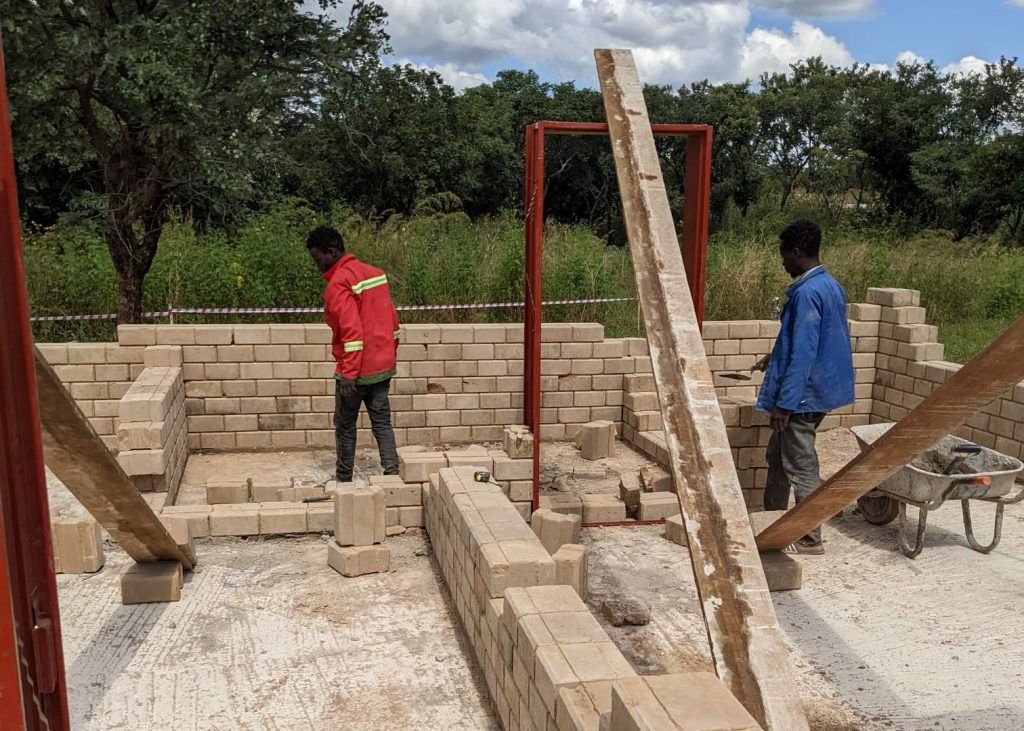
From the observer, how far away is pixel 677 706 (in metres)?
2.25

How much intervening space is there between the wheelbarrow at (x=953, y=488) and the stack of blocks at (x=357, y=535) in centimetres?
312

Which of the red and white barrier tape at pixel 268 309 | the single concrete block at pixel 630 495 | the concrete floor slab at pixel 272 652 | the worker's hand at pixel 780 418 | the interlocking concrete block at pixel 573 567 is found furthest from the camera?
the red and white barrier tape at pixel 268 309

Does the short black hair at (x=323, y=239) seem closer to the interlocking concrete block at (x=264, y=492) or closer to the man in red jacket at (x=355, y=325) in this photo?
the man in red jacket at (x=355, y=325)

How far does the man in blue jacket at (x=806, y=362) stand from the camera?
5410 millimetres

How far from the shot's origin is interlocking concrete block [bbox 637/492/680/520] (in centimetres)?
620

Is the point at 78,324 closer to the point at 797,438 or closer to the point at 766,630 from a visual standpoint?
the point at 797,438

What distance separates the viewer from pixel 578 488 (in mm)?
7238

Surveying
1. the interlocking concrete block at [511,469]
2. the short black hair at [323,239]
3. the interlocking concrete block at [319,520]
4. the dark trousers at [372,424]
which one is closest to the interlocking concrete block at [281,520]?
the interlocking concrete block at [319,520]

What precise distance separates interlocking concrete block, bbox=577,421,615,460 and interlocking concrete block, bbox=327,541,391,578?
10.3ft

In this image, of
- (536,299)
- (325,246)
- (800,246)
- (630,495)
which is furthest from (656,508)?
(325,246)

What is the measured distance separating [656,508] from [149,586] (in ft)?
11.1

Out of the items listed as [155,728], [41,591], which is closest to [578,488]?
[155,728]

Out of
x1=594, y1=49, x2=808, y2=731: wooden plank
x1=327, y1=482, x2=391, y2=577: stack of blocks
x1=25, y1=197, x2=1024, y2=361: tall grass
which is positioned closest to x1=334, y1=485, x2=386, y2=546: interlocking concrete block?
x1=327, y1=482, x2=391, y2=577: stack of blocks

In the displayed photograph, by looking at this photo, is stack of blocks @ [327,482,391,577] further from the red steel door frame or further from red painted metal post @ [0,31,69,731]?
red painted metal post @ [0,31,69,731]
